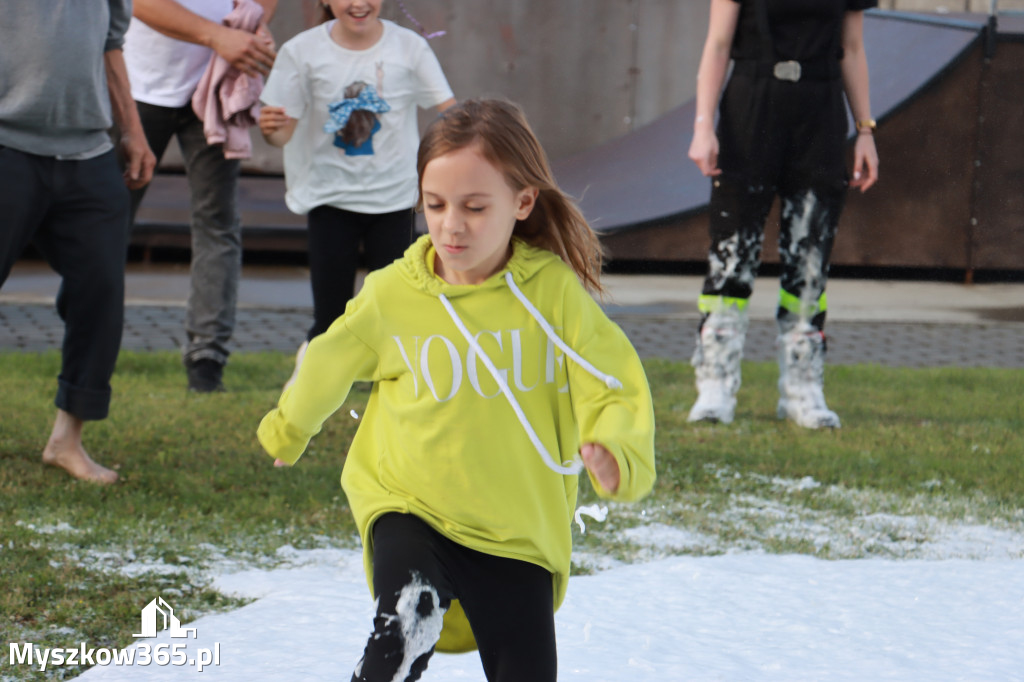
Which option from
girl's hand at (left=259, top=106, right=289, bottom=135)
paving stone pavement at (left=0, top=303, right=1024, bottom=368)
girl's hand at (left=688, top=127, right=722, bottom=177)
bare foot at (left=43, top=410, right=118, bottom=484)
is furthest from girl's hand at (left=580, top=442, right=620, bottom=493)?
paving stone pavement at (left=0, top=303, right=1024, bottom=368)

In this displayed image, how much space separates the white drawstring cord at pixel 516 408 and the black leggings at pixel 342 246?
2750 millimetres

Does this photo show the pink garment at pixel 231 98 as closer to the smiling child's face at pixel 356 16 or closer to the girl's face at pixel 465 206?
the smiling child's face at pixel 356 16

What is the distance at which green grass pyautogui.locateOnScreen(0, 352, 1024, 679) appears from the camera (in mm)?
3330

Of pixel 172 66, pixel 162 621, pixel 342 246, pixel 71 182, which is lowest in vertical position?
pixel 162 621

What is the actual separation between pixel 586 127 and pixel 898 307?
4.03 m

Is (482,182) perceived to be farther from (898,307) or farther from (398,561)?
(898,307)

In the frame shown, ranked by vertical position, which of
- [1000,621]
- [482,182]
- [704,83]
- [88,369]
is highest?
[704,83]

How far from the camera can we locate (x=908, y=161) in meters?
10.0

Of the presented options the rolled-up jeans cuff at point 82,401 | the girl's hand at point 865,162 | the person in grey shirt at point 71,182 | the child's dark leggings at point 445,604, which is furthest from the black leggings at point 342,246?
the child's dark leggings at point 445,604

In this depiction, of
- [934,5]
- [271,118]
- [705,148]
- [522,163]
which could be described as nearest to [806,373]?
[705,148]

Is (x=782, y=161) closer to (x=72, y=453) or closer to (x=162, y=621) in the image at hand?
(x=72, y=453)

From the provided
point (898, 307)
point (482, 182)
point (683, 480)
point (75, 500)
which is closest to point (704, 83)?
point (683, 480)

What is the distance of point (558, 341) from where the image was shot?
2158 mm

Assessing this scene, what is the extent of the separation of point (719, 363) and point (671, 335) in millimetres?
2490
